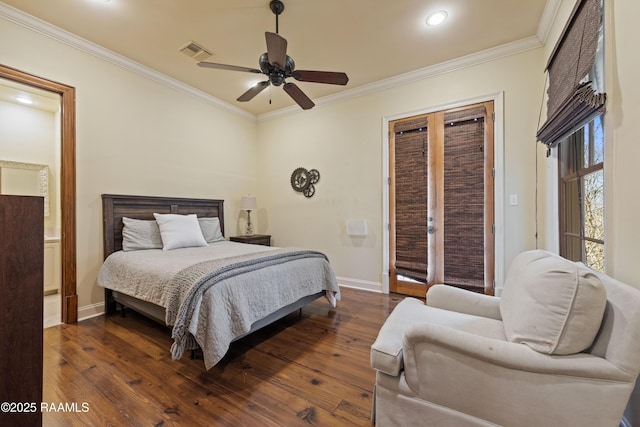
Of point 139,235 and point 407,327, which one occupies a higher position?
point 139,235

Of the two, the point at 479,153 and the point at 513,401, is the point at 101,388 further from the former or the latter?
the point at 479,153

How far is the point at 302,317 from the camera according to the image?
282 centimetres

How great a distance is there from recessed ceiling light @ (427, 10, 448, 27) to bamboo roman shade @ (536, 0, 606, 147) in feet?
3.10

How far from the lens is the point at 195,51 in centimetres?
296

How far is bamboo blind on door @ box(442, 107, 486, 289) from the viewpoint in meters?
3.06

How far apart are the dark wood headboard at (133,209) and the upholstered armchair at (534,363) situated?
3.16 metres

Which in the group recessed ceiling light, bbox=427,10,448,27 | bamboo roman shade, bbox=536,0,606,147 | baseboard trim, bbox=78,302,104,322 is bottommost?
baseboard trim, bbox=78,302,104,322

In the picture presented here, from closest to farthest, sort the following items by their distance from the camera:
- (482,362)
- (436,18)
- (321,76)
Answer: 1. (482,362)
2. (321,76)
3. (436,18)

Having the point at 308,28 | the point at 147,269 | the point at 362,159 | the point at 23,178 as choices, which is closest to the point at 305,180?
the point at 362,159

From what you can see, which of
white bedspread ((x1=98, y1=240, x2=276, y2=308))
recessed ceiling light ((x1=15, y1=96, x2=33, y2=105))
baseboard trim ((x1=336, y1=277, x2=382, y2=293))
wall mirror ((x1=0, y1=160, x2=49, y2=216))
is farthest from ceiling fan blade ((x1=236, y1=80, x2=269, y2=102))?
recessed ceiling light ((x1=15, y1=96, x2=33, y2=105))

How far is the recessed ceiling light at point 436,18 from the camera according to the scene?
2.41m

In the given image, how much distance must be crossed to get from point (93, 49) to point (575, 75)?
4.41 metres

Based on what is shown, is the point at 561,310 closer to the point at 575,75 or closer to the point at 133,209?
the point at 575,75

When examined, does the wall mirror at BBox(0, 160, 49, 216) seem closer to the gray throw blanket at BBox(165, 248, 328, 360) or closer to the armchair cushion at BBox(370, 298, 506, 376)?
the gray throw blanket at BBox(165, 248, 328, 360)
